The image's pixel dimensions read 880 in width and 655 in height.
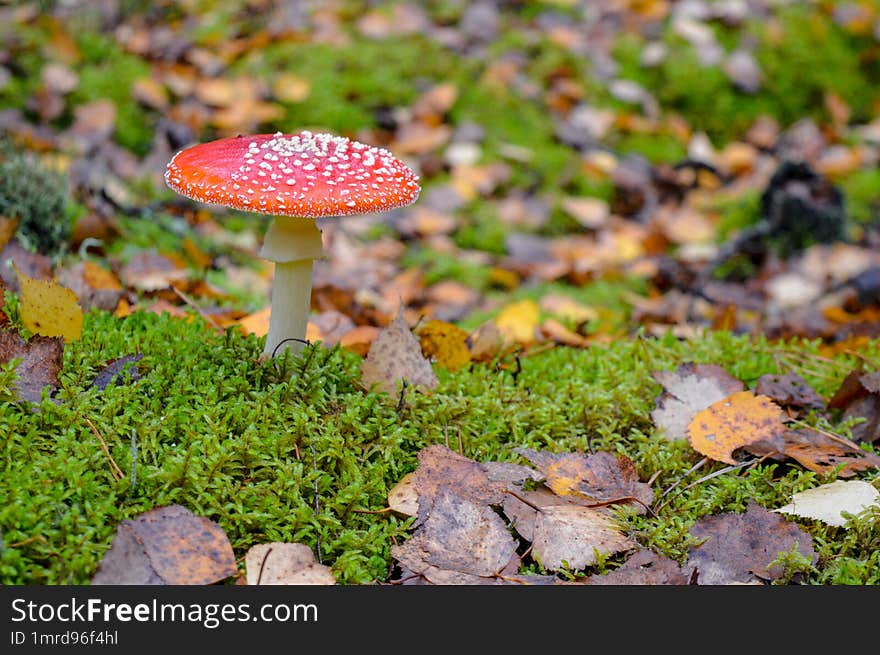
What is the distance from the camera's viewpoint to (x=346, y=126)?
19.9 feet

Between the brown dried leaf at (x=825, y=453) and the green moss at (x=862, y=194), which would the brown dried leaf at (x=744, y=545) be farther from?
the green moss at (x=862, y=194)

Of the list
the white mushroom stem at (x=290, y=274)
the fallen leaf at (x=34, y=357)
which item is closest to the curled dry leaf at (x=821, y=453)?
the white mushroom stem at (x=290, y=274)

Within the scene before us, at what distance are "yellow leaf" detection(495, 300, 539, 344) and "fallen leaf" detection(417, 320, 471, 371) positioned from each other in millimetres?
730

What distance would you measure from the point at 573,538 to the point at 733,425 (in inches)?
29.8

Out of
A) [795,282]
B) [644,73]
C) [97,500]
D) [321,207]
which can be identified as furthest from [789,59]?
[97,500]

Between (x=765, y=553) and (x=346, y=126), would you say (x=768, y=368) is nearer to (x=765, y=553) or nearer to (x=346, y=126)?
(x=765, y=553)

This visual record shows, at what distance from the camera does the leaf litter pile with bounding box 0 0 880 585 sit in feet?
7.15

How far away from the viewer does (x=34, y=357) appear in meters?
2.39

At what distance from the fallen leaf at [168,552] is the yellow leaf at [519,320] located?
1.98 metres

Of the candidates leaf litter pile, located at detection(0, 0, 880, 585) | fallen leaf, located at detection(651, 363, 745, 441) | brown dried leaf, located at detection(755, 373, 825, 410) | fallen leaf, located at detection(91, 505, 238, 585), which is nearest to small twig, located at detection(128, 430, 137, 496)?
leaf litter pile, located at detection(0, 0, 880, 585)

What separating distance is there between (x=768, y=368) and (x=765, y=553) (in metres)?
1.13

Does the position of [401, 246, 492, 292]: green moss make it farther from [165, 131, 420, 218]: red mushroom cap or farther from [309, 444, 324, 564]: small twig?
[309, 444, 324, 564]: small twig

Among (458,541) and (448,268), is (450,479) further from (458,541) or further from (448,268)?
(448,268)

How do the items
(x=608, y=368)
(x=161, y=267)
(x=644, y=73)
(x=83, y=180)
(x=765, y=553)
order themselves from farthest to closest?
(x=644, y=73)
(x=83, y=180)
(x=161, y=267)
(x=608, y=368)
(x=765, y=553)
